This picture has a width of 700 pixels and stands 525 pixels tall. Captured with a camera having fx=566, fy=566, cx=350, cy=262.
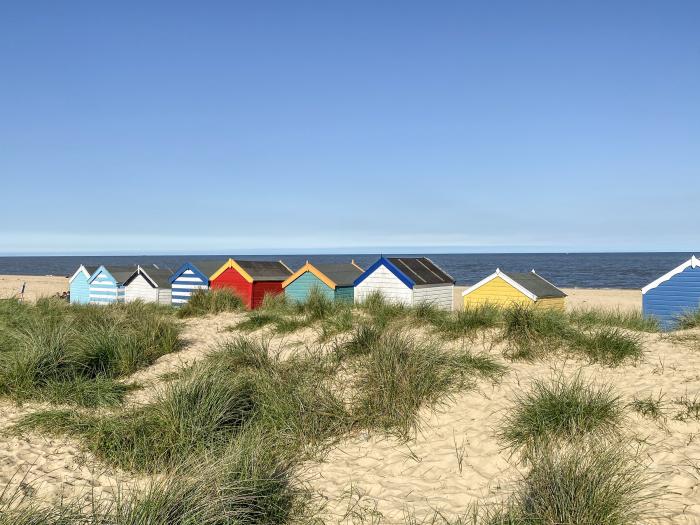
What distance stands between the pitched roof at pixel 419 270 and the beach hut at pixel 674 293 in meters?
6.70

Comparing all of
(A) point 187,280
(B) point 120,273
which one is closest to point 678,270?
(A) point 187,280

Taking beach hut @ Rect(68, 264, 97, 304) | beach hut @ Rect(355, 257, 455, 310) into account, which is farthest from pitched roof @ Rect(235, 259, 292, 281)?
beach hut @ Rect(68, 264, 97, 304)

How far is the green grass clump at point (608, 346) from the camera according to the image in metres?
9.73

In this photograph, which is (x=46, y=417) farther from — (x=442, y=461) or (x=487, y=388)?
(x=487, y=388)

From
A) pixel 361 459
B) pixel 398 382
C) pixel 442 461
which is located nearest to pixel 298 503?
pixel 361 459

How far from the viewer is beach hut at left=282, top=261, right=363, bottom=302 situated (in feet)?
66.9

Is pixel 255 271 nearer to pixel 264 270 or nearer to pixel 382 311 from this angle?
pixel 264 270

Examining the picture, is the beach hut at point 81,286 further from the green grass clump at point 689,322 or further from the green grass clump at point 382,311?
the green grass clump at point 689,322

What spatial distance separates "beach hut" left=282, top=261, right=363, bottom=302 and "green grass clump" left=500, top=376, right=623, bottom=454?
13006 millimetres

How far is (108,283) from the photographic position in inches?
1038

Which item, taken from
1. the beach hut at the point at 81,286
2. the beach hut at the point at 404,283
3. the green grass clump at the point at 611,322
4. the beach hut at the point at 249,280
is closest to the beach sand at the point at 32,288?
the beach hut at the point at 81,286

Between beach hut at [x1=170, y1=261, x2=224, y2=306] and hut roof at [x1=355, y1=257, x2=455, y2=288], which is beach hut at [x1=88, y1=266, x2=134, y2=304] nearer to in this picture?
beach hut at [x1=170, y1=261, x2=224, y2=306]

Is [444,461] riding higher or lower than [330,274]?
lower

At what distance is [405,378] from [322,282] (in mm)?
12303
